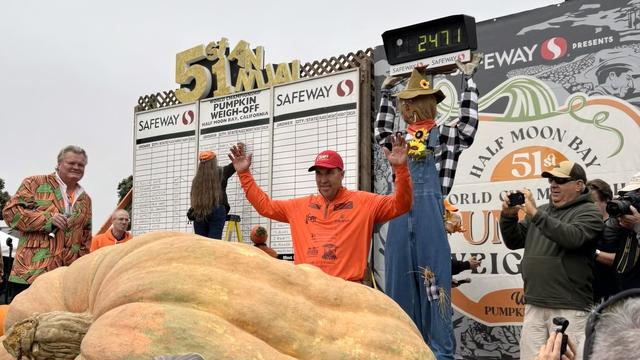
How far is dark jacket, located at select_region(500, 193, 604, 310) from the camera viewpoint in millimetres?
3717

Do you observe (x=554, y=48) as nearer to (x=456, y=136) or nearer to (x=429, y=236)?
(x=456, y=136)

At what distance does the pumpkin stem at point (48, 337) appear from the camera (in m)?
2.03

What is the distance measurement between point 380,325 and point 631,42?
400 centimetres

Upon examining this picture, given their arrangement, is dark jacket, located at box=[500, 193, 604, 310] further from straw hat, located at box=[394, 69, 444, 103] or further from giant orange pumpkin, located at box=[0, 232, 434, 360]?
giant orange pumpkin, located at box=[0, 232, 434, 360]

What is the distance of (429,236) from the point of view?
4.06 m

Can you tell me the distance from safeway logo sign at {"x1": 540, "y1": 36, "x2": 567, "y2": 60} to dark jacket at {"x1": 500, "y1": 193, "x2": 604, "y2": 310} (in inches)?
73.6

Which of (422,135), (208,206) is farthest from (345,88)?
(422,135)

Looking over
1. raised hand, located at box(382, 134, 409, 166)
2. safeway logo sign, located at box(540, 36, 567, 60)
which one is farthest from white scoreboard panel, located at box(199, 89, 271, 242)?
raised hand, located at box(382, 134, 409, 166)

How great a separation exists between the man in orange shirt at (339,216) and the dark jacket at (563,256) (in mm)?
893

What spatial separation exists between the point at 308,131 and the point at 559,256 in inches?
157

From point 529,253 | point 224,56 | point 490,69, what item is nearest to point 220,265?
point 529,253

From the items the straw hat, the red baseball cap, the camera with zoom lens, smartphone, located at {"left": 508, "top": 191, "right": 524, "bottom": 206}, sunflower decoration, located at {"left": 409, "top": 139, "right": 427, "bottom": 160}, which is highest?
the straw hat

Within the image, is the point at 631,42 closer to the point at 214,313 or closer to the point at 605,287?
the point at 605,287

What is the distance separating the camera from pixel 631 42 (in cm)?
502
